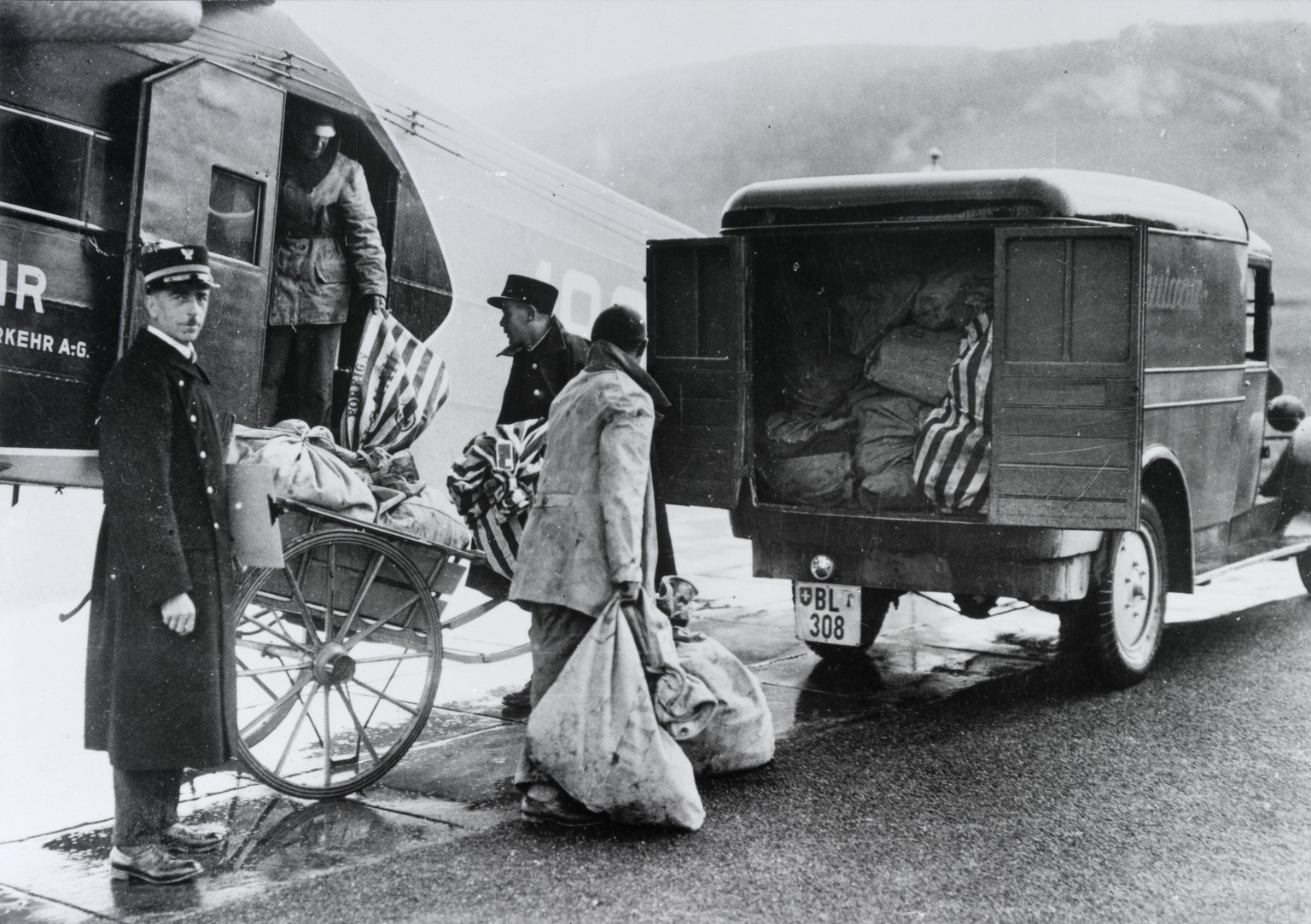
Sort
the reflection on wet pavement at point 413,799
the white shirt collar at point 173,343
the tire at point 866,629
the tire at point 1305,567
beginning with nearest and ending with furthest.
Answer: the reflection on wet pavement at point 413,799
the white shirt collar at point 173,343
the tire at point 866,629
the tire at point 1305,567

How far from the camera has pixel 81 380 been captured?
14.2 feet

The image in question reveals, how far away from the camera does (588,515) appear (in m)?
4.34

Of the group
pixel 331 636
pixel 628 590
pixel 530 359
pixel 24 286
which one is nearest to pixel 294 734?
pixel 331 636

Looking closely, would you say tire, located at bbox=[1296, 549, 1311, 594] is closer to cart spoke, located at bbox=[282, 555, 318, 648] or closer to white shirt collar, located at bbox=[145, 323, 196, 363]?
cart spoke, located at bbox=[282, 555, 318, 648]

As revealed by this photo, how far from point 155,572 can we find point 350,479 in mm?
1224

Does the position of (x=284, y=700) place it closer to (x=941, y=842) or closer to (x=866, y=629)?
(x=941, y=842)

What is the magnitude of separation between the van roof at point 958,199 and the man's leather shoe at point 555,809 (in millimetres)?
3193

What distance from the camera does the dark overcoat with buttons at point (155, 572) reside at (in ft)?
11.5

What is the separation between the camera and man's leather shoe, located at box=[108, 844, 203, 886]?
3518 millimetres

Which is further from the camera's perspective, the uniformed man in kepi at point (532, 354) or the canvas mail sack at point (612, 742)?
the uniformed man in kepi at point (532, 354)

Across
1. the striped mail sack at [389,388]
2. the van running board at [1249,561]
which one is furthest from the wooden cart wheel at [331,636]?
the van running board at [1249,561]

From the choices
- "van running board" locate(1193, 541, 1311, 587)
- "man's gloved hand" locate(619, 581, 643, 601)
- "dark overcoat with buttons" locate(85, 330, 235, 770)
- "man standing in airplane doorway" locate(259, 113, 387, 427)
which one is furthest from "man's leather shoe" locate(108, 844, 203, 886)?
"van running board" locate(1193, 541, 1311, 587)

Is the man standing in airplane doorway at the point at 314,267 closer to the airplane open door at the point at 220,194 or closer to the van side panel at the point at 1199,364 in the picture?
the airplane open door at the point at 220,194

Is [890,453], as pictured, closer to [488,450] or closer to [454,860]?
[488,450]
